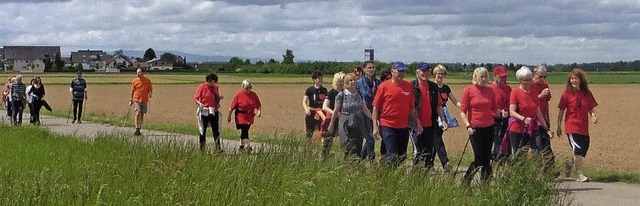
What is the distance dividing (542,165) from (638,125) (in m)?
27.9

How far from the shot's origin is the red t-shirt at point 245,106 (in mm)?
14695

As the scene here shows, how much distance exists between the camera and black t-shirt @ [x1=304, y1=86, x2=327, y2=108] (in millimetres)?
13992

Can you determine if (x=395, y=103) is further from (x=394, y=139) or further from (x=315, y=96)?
(x=315, y=96)

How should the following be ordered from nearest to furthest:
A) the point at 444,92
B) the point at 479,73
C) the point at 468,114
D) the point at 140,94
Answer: the point at 479,73
the point at 468,114
the point at 444,92
the point at 140,94

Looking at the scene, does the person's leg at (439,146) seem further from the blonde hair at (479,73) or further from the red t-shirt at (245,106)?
the red t-shirt at (245,106)

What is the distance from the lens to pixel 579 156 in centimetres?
1120

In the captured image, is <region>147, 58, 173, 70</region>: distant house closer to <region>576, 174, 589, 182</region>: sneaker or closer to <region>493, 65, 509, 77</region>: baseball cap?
<region>493, 65, 509, 77</region>: baseball cap

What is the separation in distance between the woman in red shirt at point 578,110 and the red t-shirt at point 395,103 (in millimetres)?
2210

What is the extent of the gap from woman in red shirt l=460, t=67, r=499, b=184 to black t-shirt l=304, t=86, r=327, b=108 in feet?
13.4

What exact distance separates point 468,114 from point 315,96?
4161mm

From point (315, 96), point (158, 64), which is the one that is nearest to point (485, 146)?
point (315, 96)

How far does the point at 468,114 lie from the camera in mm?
10250

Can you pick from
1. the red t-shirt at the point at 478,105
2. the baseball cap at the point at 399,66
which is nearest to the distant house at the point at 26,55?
the baseball cap at the point at 399,66

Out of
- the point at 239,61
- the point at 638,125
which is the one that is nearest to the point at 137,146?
the point at 638,125
